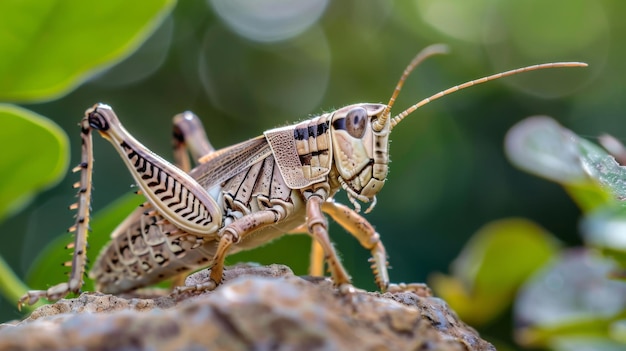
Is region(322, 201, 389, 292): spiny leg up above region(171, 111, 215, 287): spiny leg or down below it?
below

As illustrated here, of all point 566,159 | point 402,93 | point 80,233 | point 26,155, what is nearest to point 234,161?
point 80,233

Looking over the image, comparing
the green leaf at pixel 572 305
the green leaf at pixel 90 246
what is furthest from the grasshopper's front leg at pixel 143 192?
the green leaf at pixel 572 305

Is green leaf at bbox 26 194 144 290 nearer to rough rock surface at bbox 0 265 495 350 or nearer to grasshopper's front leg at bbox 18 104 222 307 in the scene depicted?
grasshopper's front leg at bbox 18 104 222 307

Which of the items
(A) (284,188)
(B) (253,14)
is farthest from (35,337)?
(B) (253,14)

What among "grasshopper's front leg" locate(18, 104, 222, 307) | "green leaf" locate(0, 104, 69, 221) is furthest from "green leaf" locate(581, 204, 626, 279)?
"green leaf" locate(0, 104, 69, 221)

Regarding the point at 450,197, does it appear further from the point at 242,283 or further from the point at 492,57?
the point at 242,283

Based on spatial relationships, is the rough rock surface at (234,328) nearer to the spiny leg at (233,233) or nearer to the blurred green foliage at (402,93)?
the spiny leg at (233,233)

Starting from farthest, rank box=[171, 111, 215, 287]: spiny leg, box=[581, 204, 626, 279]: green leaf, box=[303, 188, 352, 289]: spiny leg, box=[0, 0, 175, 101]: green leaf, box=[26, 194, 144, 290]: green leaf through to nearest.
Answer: box=[171, 111, 215, 287]: spiny leg < box=[26, 194, 144, 290]: green leaf < box=[0, 0, 175, 101]: green leaf < box=[581, 204, 626, 279]: green leaf < box=[303, 188, 352, 289]: spiny leg
